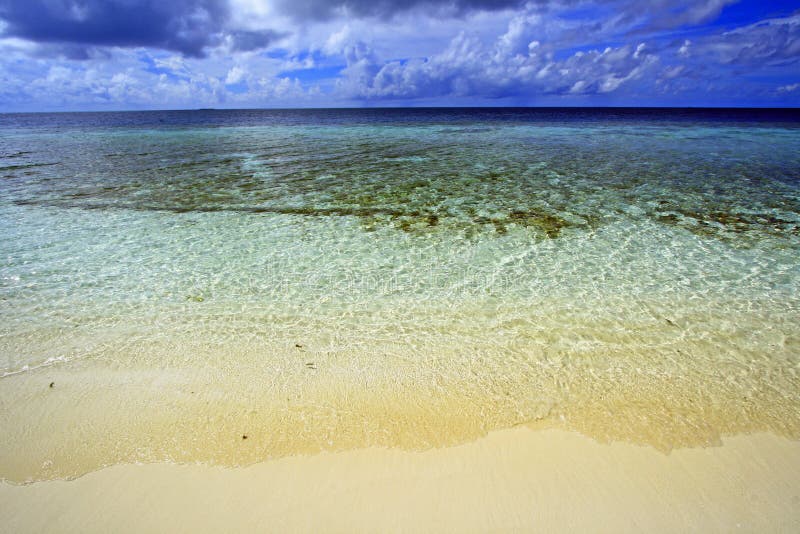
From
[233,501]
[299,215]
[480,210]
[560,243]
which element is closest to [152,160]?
[299,215]

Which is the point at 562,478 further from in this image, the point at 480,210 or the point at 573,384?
the point at 480,210

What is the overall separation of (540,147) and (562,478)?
28225 millimetres

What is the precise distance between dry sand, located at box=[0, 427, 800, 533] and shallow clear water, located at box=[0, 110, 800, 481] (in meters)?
0.22

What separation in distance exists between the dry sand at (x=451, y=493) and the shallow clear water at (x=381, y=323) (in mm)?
223

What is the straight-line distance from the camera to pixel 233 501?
10.6ft

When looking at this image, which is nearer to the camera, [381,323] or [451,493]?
Answer: [451,493]

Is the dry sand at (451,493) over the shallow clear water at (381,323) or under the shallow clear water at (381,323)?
over

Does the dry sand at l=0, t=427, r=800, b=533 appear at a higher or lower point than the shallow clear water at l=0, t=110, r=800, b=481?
higher

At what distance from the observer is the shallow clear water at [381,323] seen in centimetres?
398

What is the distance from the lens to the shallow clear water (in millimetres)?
3984

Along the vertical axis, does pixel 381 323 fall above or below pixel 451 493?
below

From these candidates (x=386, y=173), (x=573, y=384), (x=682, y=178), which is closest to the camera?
(x=573, y=384)

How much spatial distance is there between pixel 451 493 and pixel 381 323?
2.83m

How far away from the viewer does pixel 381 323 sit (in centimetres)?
582
